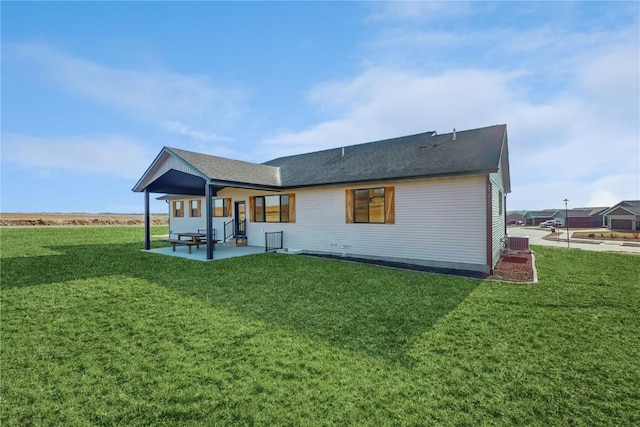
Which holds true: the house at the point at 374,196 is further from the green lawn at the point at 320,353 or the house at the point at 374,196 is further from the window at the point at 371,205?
the green lawn at the point at 320,353

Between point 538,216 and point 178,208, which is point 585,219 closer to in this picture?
point 538,216

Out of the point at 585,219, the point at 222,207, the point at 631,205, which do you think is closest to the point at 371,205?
the point at 222,207

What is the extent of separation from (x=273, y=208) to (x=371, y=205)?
533 cm

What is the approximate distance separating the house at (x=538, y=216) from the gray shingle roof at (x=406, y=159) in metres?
68.4

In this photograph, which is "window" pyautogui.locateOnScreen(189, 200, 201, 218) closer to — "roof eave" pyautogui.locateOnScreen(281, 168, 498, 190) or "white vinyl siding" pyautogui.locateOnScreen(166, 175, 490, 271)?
"white vinyl siding" pyautogui.locateOnScreen(166, 175, 490, 271)

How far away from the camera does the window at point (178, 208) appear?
1964 cm

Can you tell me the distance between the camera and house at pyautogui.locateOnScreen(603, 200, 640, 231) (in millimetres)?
37375

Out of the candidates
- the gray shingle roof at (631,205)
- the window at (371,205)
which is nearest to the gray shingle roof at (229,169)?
the window at (371,205)

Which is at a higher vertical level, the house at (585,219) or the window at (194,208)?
the window at (194,208)

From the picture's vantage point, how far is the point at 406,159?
1109cm

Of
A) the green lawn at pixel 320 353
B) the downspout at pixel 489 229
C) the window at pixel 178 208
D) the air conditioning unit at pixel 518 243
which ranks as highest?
the window at pixel 178 208

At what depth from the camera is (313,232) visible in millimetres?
12383

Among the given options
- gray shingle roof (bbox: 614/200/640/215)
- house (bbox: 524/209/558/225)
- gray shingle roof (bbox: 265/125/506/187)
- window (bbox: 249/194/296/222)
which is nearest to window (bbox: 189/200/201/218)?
window (bbox: 249/194/296/222)

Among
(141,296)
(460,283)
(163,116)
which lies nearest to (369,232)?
(460,283)
